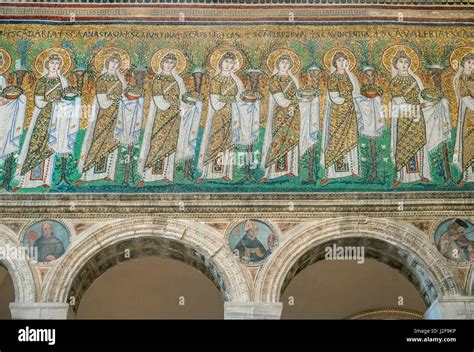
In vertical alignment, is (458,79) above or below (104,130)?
above

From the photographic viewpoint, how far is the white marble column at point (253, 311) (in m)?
13.0

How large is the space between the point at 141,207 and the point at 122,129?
1.30m

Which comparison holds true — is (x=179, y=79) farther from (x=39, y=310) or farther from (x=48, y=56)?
(x=39, y=310)

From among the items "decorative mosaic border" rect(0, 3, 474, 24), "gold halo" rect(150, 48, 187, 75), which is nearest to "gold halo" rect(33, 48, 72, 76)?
"decorative mosaic border" rect(0, 3, 474, 24)

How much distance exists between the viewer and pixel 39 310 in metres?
A: 13.0

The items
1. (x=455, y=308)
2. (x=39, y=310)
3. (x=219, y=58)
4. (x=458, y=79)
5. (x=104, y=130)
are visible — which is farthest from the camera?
(x=219, y=58)

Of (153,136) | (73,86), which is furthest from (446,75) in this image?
(73,86)

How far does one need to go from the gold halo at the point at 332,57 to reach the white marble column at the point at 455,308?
3.70m

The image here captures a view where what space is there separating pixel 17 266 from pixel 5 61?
3228 millimetres

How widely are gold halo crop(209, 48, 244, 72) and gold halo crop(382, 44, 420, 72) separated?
2090mm

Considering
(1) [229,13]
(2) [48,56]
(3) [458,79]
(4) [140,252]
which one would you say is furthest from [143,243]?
(3) [458,79]

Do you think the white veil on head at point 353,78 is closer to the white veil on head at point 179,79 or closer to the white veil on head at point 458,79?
the white veil on head at point 458,79

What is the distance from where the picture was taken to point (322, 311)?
56.9 ft

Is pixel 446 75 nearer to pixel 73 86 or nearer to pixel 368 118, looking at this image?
pixel 368 118
